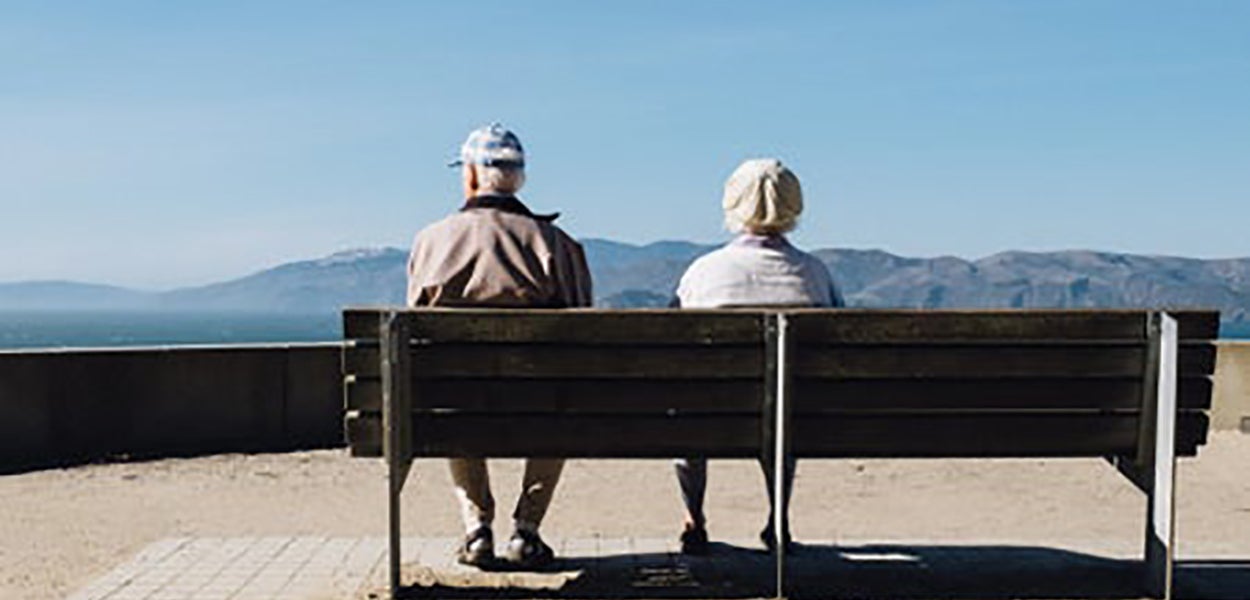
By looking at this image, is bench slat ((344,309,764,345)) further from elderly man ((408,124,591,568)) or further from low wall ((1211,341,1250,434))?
low wall ((1211,341,1250,434))

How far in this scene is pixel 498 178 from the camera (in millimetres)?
5168

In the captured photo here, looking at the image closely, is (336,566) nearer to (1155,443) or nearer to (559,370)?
(559,370)

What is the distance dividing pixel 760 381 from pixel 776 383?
5 centimetres

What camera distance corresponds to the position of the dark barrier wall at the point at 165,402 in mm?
8602

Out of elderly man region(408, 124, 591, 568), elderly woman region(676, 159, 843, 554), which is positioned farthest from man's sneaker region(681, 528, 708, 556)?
elderly man region(408, 124, 591, 568)

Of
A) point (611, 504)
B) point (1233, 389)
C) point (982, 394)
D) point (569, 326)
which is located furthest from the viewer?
point (1233, 389)

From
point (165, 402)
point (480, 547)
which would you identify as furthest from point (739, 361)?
point (165, 402)

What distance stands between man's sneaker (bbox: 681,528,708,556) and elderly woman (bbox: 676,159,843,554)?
0.46 m

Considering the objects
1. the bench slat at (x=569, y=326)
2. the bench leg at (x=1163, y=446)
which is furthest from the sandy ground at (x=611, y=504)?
the bench slat at (x=569, y=326)

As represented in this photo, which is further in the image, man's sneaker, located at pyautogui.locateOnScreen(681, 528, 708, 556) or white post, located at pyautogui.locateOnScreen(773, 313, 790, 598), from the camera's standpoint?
man's sneaker, located at pyautogui.locateOnScreen(681, 528, 708, 556)

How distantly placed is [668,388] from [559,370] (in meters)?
0.36

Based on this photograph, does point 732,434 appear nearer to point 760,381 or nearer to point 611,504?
point 760,381

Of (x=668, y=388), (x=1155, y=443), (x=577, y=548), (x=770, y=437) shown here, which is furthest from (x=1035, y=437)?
(x=577, y=548)

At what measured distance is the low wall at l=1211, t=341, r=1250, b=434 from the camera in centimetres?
1070
